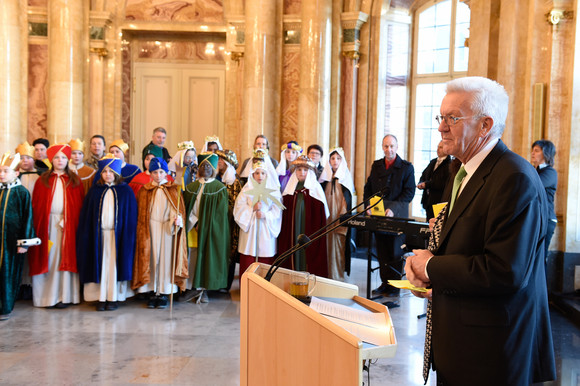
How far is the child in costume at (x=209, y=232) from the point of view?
7.39m

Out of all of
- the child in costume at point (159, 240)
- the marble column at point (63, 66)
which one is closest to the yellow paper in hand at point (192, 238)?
the child in costume at point (159, 240)

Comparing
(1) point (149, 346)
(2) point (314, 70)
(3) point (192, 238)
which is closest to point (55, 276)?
(3) point (192, 238)

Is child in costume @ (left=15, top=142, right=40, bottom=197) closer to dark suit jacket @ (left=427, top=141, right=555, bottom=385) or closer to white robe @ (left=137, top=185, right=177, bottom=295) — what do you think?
white robe @ (left=137, top=185, right=177, bottom=295)

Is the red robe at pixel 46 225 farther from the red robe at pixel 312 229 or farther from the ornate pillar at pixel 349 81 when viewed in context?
the ornate pillar at pixel 349 81

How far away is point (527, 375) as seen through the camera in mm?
2133

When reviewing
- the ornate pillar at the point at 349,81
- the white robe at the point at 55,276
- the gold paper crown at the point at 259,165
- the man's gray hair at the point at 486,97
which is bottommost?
the white robe at the point at 55,276

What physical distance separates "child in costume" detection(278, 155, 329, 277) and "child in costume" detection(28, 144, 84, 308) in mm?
2697

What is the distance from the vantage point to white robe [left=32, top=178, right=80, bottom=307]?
278 inches

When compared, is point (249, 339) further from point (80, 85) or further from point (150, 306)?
point (80, 85)

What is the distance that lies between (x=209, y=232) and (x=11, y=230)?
2244mm

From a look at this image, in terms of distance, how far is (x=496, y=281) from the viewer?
6.66 feet

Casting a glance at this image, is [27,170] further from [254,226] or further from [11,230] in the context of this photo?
[254,226]

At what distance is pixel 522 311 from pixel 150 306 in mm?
5641

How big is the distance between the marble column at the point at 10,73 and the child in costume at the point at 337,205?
21.4 feet
